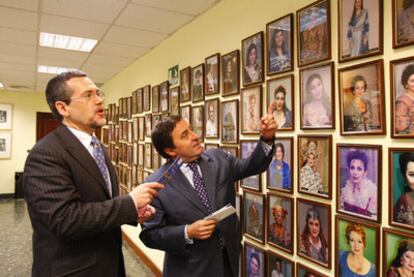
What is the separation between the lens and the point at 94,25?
3.20 m

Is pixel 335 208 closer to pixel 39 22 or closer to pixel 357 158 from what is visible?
pixel 357 158

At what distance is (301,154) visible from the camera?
1872 mm

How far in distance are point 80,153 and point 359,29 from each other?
135cm

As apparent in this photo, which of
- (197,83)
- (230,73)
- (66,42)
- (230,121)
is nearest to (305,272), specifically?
(230,121)

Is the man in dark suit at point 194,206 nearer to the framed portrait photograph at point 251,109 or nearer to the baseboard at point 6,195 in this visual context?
the framed portrait photograph at point 251,109

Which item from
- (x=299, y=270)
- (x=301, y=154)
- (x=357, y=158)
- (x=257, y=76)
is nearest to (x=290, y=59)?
(x=257, y=76)

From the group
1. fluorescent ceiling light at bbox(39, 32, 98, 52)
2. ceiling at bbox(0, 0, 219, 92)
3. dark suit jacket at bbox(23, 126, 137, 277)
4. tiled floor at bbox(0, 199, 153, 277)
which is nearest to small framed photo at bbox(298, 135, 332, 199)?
dark suit jacket at bbox(23, 126, 137, 277)

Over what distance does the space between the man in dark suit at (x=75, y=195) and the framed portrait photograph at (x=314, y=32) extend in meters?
1.14

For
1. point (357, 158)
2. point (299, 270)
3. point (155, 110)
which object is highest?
point (155, 110)

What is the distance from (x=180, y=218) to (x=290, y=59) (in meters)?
1.12

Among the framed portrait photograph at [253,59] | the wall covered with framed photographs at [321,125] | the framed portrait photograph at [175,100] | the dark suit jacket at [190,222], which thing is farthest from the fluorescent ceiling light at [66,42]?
the dark suit jacket at [190,222]

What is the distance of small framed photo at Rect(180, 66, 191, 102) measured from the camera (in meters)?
3.11

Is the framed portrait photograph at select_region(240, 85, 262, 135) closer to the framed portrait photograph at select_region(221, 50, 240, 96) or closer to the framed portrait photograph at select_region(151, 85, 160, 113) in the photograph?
the framed portrait photograph at select_region(221, 50, 240, 96)

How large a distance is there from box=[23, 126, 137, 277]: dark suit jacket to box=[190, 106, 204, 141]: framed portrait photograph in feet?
5.60
